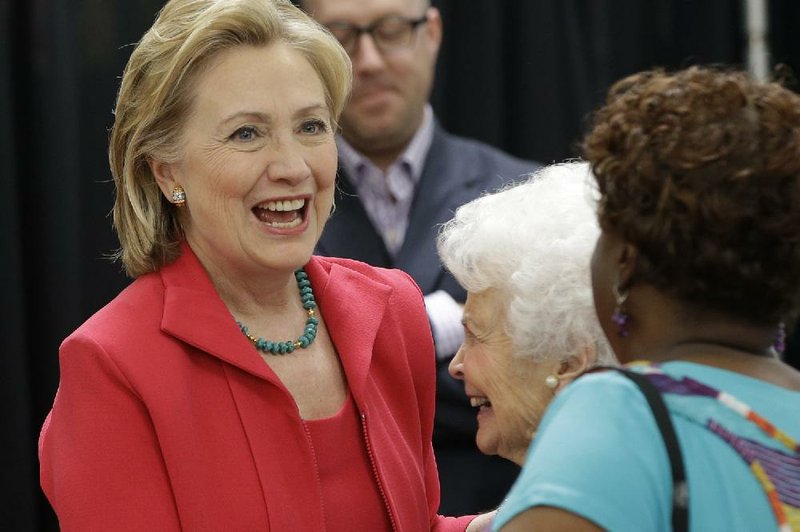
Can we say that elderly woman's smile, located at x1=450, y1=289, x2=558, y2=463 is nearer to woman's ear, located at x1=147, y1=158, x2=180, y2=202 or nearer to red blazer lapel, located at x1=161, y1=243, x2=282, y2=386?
red blazer lapel, located at x1=161, y1=243, x2=282, y2=386

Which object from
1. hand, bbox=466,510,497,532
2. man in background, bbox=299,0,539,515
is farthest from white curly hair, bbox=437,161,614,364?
man in background, bbox=299,0,539,515

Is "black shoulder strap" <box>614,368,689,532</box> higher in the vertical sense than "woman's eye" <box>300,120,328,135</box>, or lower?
lower

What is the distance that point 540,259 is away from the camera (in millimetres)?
1851

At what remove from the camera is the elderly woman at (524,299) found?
1812 millimetres

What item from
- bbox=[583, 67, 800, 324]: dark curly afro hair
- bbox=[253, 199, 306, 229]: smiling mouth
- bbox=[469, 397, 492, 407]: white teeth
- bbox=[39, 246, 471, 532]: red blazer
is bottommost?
bbox=[469, 397, 492, 407]: white teeth

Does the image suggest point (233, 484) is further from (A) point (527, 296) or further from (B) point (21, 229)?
(B) point (21, 229)

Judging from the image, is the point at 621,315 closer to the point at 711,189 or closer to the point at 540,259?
the point at 711,189

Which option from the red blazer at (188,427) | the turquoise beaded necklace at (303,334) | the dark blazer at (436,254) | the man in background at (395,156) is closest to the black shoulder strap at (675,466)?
the red blazer at (188,427)

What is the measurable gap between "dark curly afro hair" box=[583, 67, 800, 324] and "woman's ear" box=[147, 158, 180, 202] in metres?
Answer: 0.84

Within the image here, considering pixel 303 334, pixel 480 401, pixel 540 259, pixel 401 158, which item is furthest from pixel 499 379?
pixel 401 158

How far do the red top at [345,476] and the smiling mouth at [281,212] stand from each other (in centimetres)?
30

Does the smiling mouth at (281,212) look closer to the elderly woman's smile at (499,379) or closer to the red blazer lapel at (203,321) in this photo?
the red blazer lapel at (203,321)

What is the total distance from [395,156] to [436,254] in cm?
42

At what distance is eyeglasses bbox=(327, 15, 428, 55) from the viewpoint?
338 cm
